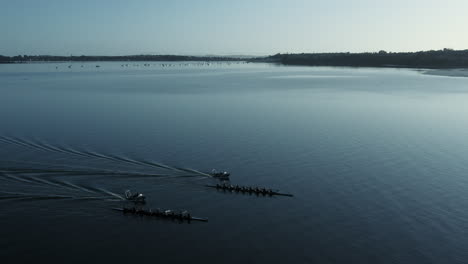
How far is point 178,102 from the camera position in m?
86.9


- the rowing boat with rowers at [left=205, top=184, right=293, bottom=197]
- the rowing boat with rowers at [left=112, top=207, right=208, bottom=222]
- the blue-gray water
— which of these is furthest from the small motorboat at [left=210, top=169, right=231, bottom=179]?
the rowing boat with rowers at [left=112, top=207, right=208, bottom=222]

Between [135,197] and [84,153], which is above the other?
[84,153]

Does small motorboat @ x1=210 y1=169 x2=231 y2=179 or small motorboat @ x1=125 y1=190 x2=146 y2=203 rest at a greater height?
small motorboat @ x1=210 y1=169 x2=231 y2=179

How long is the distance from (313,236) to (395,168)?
686 inches

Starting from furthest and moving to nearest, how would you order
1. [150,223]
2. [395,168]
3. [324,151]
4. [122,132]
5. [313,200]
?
[122,132], [324,151], [395,168], [313,200], [150,223]

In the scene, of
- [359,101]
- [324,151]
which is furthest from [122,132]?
[359,101]

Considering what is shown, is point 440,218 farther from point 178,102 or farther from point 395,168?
point 178,102

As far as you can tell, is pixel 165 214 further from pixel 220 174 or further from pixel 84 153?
pixel 84 153

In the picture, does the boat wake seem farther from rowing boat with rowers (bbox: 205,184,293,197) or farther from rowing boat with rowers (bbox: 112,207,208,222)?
rowing boat with rowers (bbox: 112,207,208,222)

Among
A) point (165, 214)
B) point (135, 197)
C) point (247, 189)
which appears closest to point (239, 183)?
point (247, 189)

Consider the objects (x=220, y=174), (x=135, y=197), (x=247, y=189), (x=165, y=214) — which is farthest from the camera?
(x=220, y=174)

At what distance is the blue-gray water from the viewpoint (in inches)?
1039

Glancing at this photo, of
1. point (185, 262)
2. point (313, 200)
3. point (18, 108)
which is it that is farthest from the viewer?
point (18, 108)

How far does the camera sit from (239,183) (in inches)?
1470
